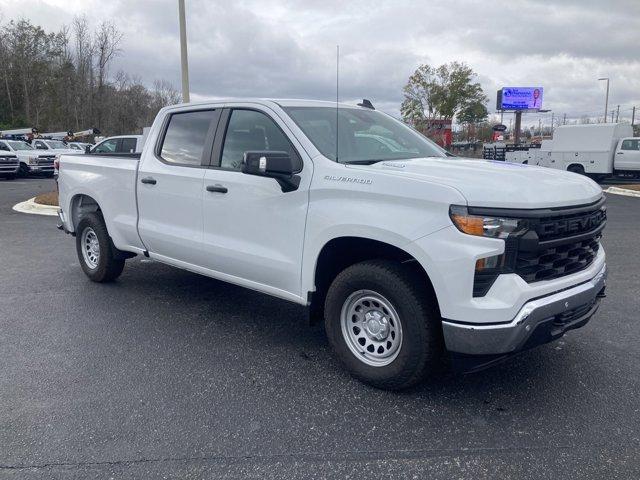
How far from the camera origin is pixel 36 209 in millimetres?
13117

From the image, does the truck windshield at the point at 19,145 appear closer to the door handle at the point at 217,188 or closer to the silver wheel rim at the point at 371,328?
the door handle at the point at 217,188

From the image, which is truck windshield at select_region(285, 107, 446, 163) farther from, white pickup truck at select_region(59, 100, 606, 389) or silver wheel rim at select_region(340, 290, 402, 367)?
silver wheel rim at select_region(340, 290, 402, 367)

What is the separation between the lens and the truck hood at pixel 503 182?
3156 millimetres

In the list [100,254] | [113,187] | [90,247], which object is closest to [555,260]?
[113,187]

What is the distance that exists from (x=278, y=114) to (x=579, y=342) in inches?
120

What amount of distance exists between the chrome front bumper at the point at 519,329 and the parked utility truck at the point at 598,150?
24.2 meters

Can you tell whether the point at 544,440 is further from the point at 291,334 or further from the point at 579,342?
the point at 291,334

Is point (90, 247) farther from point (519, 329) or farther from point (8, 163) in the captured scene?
point (8, 163)

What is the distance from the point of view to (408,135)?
498 cm

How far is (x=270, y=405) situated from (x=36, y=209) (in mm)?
11613

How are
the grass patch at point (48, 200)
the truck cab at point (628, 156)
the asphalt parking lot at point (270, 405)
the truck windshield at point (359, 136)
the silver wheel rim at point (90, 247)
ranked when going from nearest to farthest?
1. the asphalt parking lot at point (270, 405)
2. the truck windshield at point (359, 136)
3. the silver wheel rim at point (90, 247)
4. the grass patch at point (48, 200)
5. the truck cab at point (628, 156)

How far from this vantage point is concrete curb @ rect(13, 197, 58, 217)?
12.7 m

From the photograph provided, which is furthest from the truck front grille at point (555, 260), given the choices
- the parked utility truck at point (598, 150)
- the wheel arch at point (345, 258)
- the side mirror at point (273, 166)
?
the parked utility truck at point (598, 150)

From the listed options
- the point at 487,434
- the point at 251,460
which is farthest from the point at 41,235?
the point at 487,434
